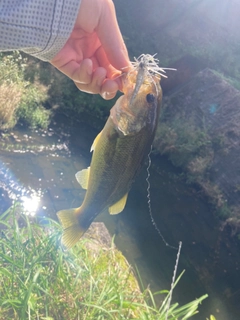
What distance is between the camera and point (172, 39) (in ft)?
40.5

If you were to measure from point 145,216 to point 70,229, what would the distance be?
447 cm

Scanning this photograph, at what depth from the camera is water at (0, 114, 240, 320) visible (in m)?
5.69

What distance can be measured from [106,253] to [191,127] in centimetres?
658

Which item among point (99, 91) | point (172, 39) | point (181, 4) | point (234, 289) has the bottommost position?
point (234, 289)

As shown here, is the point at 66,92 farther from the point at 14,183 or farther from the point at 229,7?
the point at 229,7

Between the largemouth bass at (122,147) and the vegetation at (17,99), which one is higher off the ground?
the largemouth bass at (122,147)

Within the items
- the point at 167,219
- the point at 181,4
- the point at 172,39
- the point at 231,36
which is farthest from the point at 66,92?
the point at 231,36

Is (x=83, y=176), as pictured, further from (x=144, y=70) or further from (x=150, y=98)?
(x=144, y=70)

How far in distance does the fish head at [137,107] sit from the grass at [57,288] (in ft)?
3.59

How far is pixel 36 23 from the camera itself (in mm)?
1770

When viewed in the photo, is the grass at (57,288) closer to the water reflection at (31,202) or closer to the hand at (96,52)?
the hand at (96,52)

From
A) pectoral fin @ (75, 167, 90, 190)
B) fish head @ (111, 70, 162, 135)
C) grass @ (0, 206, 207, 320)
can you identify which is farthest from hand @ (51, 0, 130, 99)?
grass @ (0, 206, 207, 320)

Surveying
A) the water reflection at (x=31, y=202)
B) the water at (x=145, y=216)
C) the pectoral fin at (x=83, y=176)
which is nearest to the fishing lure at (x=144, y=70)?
the pectoral fin at (x=83, y=176)

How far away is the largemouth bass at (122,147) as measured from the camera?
190 cm
